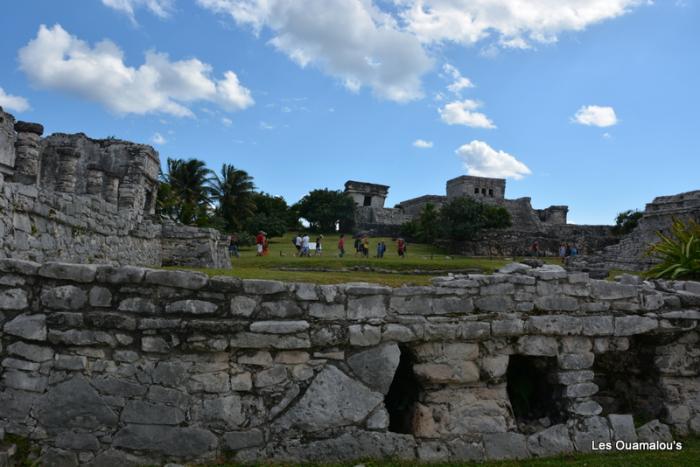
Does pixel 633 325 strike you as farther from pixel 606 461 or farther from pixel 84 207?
pixel 84 207

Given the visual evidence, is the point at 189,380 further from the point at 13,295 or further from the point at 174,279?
the point at 13,295

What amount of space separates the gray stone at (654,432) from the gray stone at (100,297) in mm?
5587

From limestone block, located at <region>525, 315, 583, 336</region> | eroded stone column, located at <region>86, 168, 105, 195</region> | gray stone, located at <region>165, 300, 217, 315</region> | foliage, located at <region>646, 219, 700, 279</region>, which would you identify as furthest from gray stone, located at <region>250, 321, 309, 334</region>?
eroded stone column, located at <region>86, 168, 105, 195</region>

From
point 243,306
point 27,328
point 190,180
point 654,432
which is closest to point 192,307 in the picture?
point 243,306

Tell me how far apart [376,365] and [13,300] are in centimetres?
340

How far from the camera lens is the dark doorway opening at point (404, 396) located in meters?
5.20

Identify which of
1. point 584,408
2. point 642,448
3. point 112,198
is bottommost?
point 642,448

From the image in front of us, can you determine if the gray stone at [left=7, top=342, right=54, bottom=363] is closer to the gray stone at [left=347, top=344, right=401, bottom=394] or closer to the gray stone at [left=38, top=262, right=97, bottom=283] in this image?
the gray stone at [left=38, top=262, right=97, bottom=283]

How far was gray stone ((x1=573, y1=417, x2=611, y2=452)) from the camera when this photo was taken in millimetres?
5188

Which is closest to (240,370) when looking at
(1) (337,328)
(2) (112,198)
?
(1) (337,328)

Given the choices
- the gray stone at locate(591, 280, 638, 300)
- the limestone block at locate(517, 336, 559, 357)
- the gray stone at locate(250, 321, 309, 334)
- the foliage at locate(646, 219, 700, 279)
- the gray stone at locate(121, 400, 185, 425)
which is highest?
the foliage at locate(646, 219, 700, 279)

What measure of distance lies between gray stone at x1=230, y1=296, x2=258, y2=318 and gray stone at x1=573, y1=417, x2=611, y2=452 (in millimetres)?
3580

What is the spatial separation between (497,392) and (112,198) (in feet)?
41.5

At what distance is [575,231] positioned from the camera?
43.4 m
